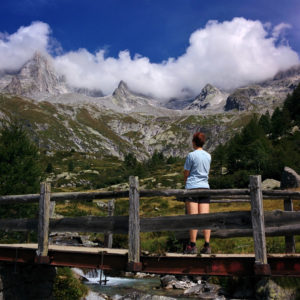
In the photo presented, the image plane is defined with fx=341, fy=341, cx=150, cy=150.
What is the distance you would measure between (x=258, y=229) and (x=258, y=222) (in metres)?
0.16

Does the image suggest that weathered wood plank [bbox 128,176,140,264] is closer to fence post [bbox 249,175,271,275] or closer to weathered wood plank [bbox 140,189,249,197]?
weathered wood plank [bbox 140,189,249,197]

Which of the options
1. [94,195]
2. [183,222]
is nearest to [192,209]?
[183,222]

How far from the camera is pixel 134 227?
886 cm

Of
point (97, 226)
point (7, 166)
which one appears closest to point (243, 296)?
point (97, 226)

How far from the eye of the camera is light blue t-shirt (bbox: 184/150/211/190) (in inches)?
357

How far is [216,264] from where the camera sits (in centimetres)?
842

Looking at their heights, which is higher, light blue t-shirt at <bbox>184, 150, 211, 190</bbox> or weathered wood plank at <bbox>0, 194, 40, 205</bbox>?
light blue t-shirt at <bbox>184, 150, 211, 190</bbox>

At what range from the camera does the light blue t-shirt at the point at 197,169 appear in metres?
9.08

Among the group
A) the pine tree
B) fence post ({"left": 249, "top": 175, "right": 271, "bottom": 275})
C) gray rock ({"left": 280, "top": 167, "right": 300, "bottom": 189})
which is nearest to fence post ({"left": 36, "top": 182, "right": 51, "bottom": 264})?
fence post ({"left": 249, "top": 175, "right": 271, "bottom": 275})

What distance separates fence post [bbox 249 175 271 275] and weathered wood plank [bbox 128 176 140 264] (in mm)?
2891

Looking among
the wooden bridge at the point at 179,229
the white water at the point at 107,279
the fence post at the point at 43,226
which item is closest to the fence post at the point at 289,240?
the wooden bridge at the point at 179,229

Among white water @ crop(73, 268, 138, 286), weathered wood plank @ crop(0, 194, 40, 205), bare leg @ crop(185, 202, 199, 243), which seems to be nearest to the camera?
bare leg @ crop(185, 202, 199, 243)

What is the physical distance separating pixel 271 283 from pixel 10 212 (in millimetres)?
18333

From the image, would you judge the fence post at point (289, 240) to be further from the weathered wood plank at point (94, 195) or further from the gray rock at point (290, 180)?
the gray rock at point (290, 180)
